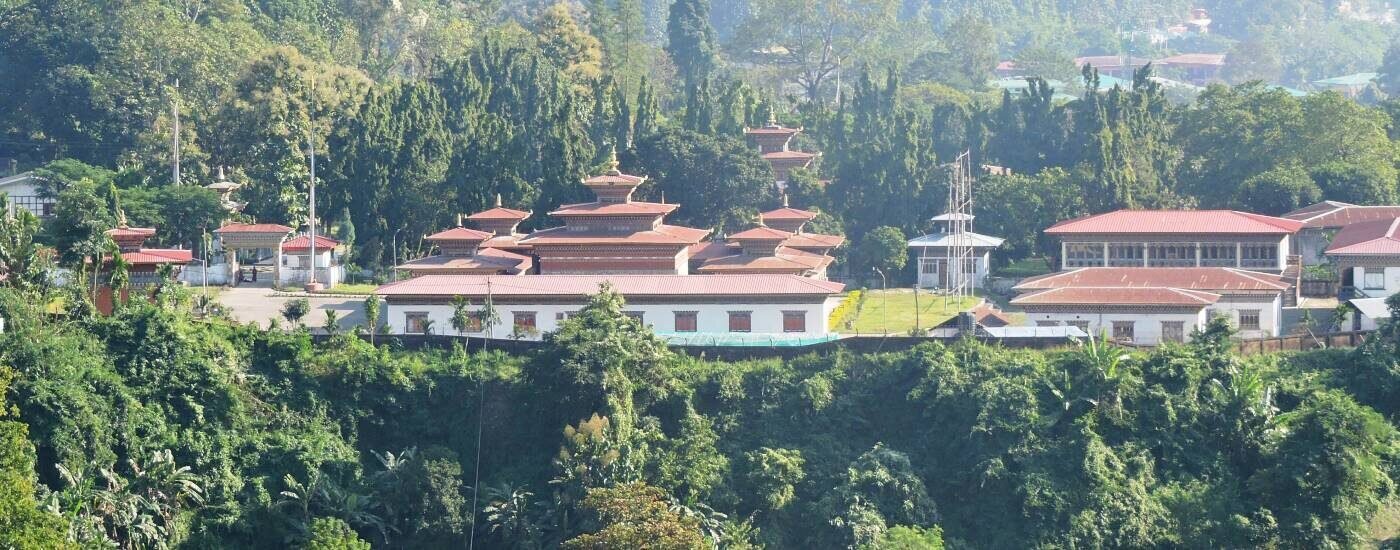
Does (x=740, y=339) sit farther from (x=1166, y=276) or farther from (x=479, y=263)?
(x=1166, y=276)

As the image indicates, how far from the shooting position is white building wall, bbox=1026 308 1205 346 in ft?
176

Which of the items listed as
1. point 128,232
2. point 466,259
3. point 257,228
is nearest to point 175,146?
point 257,228

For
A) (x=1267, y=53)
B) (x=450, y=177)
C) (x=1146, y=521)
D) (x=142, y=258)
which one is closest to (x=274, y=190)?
(x=450, y=177)

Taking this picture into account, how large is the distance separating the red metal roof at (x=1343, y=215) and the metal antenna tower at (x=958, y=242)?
29.8 feet

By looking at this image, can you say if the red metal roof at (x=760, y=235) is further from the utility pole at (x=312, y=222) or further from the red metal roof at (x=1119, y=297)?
the utility pole at (x=312, y=222)

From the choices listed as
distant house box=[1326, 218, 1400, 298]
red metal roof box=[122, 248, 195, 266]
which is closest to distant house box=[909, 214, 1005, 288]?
distant house box=[1326, 218, 1400, 298]

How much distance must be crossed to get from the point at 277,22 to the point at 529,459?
136 feet

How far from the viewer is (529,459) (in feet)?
160

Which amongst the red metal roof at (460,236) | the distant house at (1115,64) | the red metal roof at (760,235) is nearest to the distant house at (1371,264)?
the red metal roof at (760,235)

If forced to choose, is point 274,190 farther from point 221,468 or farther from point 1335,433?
point 1335,433

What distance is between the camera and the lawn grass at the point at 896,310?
2207 inches

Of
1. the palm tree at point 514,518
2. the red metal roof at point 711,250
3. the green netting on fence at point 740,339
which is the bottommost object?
the palm tree at point 514,518

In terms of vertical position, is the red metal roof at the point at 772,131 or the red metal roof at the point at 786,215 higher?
the red metal roof at the point at 772,131

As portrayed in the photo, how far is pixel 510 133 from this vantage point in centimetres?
6712
